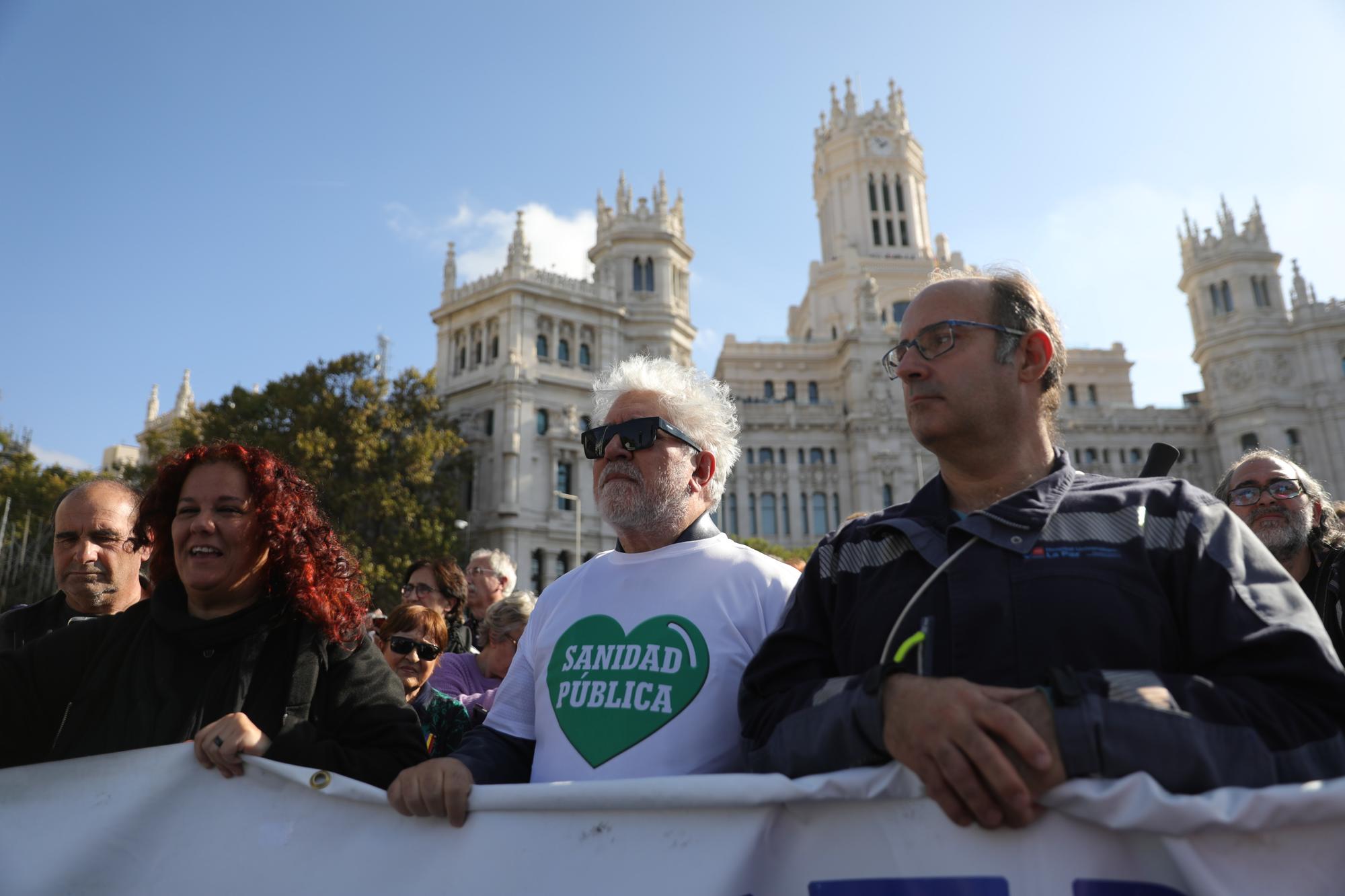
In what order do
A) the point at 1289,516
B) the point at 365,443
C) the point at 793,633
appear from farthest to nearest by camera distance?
the point at 365,443 < the point at 1289,516 < the point at 793,633

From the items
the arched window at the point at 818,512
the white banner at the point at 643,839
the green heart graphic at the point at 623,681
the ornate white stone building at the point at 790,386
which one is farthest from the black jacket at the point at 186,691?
the arched window at the point at 818,512

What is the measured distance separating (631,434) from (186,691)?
5.91 ft

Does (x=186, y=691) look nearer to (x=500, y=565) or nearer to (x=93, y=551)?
(x=93, y=551)

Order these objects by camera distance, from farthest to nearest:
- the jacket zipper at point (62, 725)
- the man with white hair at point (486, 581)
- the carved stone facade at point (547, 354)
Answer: the carved stone facade at point (547, 354) < the man with white hair at point (486, 581) < the jacket zipper at point (62, 725)

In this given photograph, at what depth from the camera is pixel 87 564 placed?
4520 millimetres

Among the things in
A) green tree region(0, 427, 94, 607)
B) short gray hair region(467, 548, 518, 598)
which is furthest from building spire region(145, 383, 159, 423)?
short gray hair region(467, 548, 518, 598)

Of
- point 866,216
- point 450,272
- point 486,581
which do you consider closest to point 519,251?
point 450,272

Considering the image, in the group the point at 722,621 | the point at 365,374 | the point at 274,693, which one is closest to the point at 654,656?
the point at 722,621

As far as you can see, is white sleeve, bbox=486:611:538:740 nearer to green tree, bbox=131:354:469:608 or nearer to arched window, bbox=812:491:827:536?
green tree, bbox=131:354:469:608

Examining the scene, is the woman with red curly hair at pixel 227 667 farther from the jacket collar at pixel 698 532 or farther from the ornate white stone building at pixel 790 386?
the ornate white stone building at pixel 790 386

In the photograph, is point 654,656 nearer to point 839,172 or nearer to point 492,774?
point 492,774

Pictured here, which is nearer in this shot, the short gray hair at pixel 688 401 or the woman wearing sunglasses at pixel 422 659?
the short gray hair at pixel 688 401

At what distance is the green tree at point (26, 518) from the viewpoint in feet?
105

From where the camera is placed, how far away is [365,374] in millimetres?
37031
